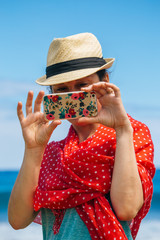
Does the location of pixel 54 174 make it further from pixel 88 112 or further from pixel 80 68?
pixel 80 68

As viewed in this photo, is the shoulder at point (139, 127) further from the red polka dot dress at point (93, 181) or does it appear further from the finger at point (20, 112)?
the finger at point (20, 112)

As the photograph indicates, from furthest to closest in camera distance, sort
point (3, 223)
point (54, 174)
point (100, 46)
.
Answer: point (3, 223) < point (100, 46) < point (54, 174)

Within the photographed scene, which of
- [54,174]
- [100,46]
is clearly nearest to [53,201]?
[54,174]

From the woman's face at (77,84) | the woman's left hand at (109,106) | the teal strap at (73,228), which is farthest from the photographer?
the woman's face at (77,84)

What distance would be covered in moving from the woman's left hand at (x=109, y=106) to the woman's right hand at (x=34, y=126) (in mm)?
346

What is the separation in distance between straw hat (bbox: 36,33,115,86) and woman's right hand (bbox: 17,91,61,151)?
0.18m

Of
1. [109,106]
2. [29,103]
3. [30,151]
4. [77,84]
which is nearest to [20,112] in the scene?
[29,103]

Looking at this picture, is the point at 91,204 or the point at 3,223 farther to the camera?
the point at 3,223

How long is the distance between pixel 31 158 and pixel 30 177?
13 centimetres

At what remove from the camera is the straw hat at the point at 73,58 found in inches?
106

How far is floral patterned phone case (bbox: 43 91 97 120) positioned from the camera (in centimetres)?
246

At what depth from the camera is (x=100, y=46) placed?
2920mm

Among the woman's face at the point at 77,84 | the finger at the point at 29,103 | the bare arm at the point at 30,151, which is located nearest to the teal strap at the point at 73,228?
the bare arm at the point at 30,151

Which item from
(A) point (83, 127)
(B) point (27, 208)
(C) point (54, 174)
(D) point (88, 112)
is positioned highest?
(D) point (88, 112)
